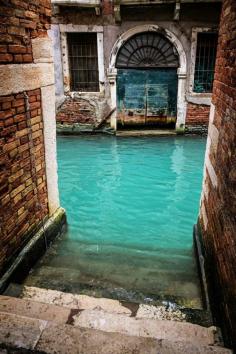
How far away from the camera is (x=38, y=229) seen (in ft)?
12.6

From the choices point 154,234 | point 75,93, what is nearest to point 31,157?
point 154,234

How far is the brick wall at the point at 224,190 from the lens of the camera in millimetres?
2273

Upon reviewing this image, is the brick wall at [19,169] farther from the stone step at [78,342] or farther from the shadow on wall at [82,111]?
the shadow on wall at [82,111]

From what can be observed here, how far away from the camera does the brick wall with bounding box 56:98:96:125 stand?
10.2m

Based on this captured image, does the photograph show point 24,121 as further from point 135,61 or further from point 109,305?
point 135,61

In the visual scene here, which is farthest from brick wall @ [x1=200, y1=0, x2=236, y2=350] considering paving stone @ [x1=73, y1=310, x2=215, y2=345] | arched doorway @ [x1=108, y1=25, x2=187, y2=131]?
arched doorway @ [x1=108, y1=25, x2=187, y2=131]

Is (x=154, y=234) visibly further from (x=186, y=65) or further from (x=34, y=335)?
(x=186, y=65)

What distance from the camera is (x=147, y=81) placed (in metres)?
9.98

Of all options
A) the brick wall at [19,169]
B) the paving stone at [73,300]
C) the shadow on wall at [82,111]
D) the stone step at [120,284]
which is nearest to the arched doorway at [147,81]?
the shadow on wall at [82,111]

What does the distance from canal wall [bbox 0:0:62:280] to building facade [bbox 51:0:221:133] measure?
6.33 meters

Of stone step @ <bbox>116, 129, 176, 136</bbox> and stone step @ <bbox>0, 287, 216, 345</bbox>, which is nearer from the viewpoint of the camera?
stone step @ <bbox>0, 287, 216, 345</bbox>

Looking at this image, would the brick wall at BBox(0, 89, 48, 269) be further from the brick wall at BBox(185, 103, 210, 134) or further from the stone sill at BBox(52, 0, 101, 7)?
the brick wall at BBox(185, 103, 210, 134)

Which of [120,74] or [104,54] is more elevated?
[104,54]

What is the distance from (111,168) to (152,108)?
149 inches
